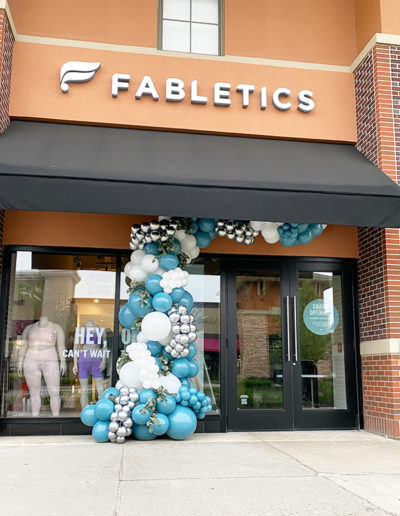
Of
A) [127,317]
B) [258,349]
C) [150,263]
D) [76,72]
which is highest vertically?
[76,72]

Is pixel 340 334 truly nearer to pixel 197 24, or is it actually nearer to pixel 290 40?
Result: pixel 290 40

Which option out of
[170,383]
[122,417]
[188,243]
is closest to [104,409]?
[122,417]

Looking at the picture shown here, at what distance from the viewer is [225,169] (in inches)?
236

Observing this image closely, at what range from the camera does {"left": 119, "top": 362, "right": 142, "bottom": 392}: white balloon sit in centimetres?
584

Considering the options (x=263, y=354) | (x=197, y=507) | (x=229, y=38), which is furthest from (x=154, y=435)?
(x=229, y=38)

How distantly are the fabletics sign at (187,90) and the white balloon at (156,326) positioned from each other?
→ 3039mm

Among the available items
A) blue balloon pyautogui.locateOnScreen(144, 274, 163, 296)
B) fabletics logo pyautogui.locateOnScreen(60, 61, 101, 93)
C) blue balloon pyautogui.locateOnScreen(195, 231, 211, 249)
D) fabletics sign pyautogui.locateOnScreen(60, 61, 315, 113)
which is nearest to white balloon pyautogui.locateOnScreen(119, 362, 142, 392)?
blue balloon pyautogui.locateOnScreen(144, 274, 163, 296)

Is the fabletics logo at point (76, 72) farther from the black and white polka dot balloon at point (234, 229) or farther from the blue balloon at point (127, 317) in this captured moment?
the blue balloon at point (127, 317)

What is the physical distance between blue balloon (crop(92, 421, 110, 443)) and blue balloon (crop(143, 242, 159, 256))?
2045 millimetres

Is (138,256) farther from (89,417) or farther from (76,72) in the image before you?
(76,72)

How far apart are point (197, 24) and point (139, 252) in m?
3.71

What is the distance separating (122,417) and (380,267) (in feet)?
12.5

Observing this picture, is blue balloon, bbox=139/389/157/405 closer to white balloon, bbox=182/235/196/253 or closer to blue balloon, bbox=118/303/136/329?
blue balloon, bbox=118/303/136/329

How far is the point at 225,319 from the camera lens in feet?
23.0
